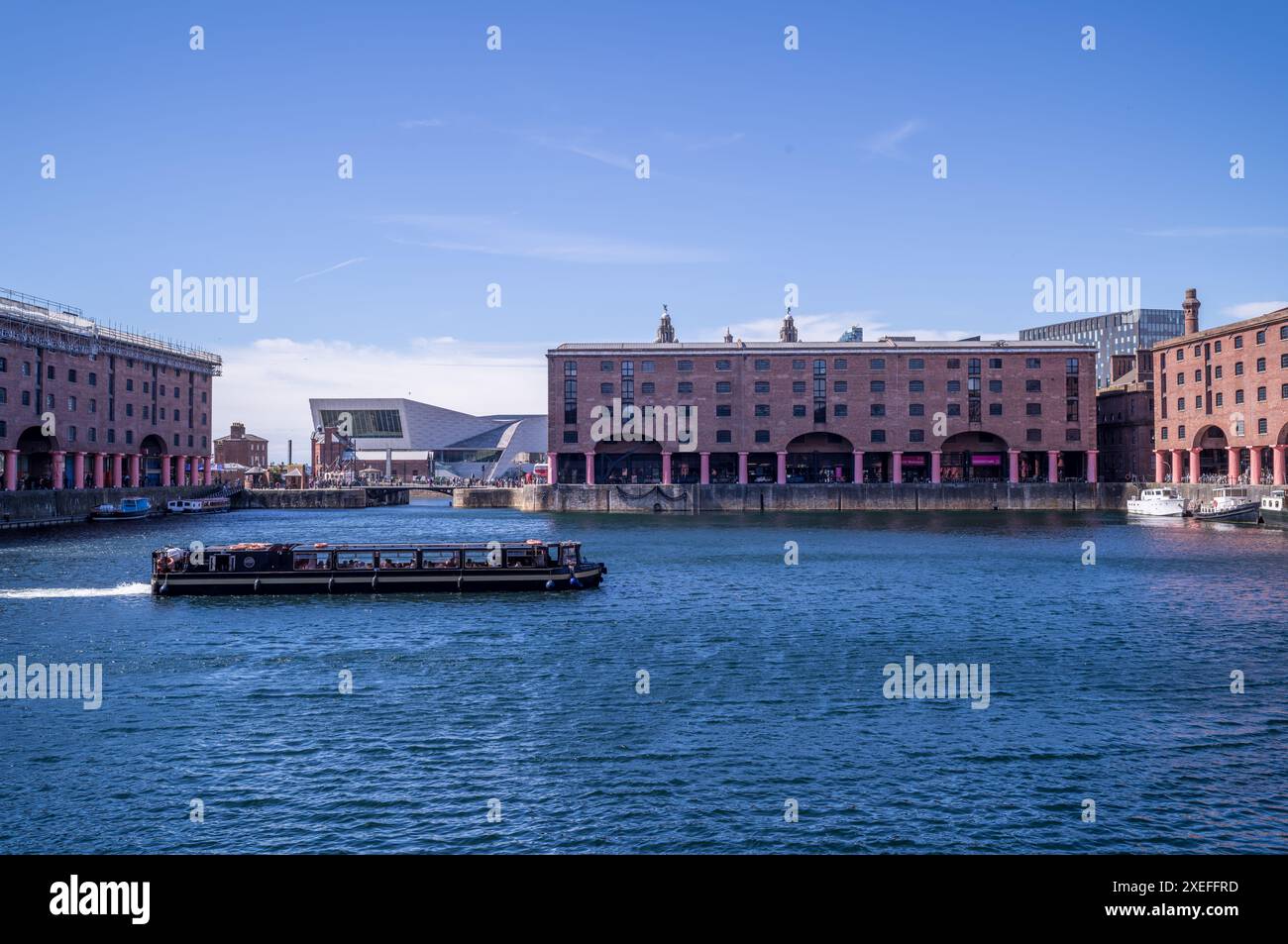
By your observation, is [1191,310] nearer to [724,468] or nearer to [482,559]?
[724,468]

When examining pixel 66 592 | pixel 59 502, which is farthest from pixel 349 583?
pixel 59 502

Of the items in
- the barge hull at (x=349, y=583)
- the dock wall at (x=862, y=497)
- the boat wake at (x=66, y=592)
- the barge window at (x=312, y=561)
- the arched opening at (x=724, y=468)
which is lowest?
Result: the boat wake at (x=66, y=592)

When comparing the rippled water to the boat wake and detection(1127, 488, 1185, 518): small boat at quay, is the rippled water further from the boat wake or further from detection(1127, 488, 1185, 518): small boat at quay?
detection(1127, 488, 1185, 518): small boat at quay

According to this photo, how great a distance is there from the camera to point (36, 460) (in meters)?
130

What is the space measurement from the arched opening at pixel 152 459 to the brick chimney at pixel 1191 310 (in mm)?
162855

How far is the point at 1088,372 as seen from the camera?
13850 cm

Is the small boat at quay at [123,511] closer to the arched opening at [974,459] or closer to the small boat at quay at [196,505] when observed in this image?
the small boat at quay at [196,505]

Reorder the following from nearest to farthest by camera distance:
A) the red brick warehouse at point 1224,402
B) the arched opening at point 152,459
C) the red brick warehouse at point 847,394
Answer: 1. the red brick warehouse at point 1224,402
2. the red brick warehouse at point 847,394
3. the arched opening at point 152,459

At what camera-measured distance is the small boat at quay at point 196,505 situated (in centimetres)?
14738

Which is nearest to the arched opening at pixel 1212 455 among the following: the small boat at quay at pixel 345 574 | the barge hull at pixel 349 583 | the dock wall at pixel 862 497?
the dock wall at pixel 862 497

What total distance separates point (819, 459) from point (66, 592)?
10727 centimetres
